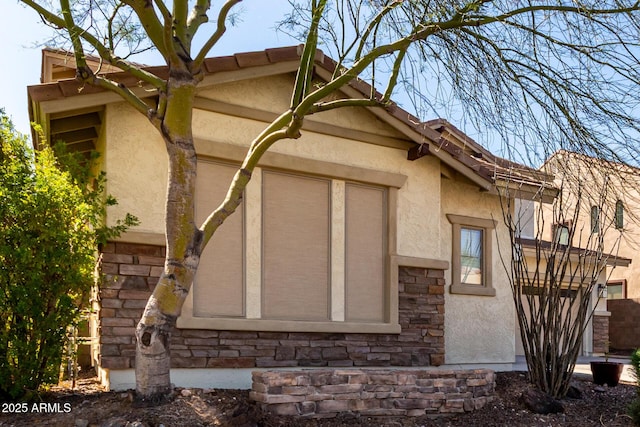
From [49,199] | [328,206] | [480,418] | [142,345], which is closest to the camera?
[142,345]

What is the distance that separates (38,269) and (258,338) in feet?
9.79

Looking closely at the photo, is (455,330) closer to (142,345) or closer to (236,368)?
(236,368)

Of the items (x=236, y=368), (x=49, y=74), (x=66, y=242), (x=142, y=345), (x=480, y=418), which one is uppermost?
(x=49, y=74)

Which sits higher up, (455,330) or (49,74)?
(49,74)

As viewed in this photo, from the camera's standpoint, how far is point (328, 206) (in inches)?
368

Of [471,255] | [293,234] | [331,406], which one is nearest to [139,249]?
[293,234]

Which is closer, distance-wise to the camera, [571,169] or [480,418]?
[571,169]

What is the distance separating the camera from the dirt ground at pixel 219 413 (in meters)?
6.27

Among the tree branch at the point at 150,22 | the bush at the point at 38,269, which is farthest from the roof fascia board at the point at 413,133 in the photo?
the bush at the point at 38,269

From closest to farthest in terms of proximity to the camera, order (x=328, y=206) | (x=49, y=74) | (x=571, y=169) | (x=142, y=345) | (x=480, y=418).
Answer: (x=142, y=345), (x=571, y=169), (x=480, y=418), (x=328, y=206), (x=49, y=74)

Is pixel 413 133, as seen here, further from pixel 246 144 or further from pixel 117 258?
pixel 117 258

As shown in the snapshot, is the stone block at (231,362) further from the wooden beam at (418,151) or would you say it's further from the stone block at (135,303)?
the wooden beam at (418,151)

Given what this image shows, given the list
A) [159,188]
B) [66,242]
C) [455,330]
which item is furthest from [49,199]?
[455,330]

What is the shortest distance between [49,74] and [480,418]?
325 inches
